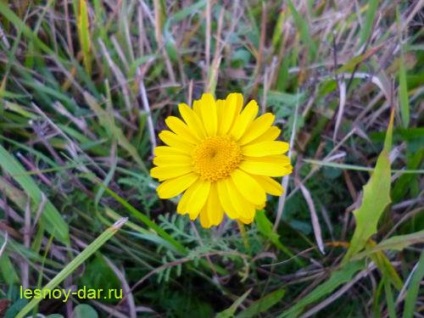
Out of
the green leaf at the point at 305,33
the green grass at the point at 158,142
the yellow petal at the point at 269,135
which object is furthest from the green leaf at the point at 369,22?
the yellow petal at the point at 269,135

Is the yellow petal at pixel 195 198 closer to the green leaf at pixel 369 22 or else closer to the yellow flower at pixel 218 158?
the yellow flower at pixel 218 158

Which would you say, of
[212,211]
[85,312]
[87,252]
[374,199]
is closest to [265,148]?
[212,211]

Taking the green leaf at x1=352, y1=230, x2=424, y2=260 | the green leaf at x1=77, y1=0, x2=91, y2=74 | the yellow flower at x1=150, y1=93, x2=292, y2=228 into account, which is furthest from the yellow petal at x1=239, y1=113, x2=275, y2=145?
the green leaf at x1=77, y1=0, x2=91, y2=74

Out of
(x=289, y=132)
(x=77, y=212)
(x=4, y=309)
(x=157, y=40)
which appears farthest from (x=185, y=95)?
(x=4, y=309)

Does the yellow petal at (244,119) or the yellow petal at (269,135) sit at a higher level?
the yellow petal at (244,119)

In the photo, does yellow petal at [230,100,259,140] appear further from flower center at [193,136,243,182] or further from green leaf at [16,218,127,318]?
green leaf at [16,218,127,318]

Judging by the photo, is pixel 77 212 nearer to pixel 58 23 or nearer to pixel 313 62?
pixel 58 23
